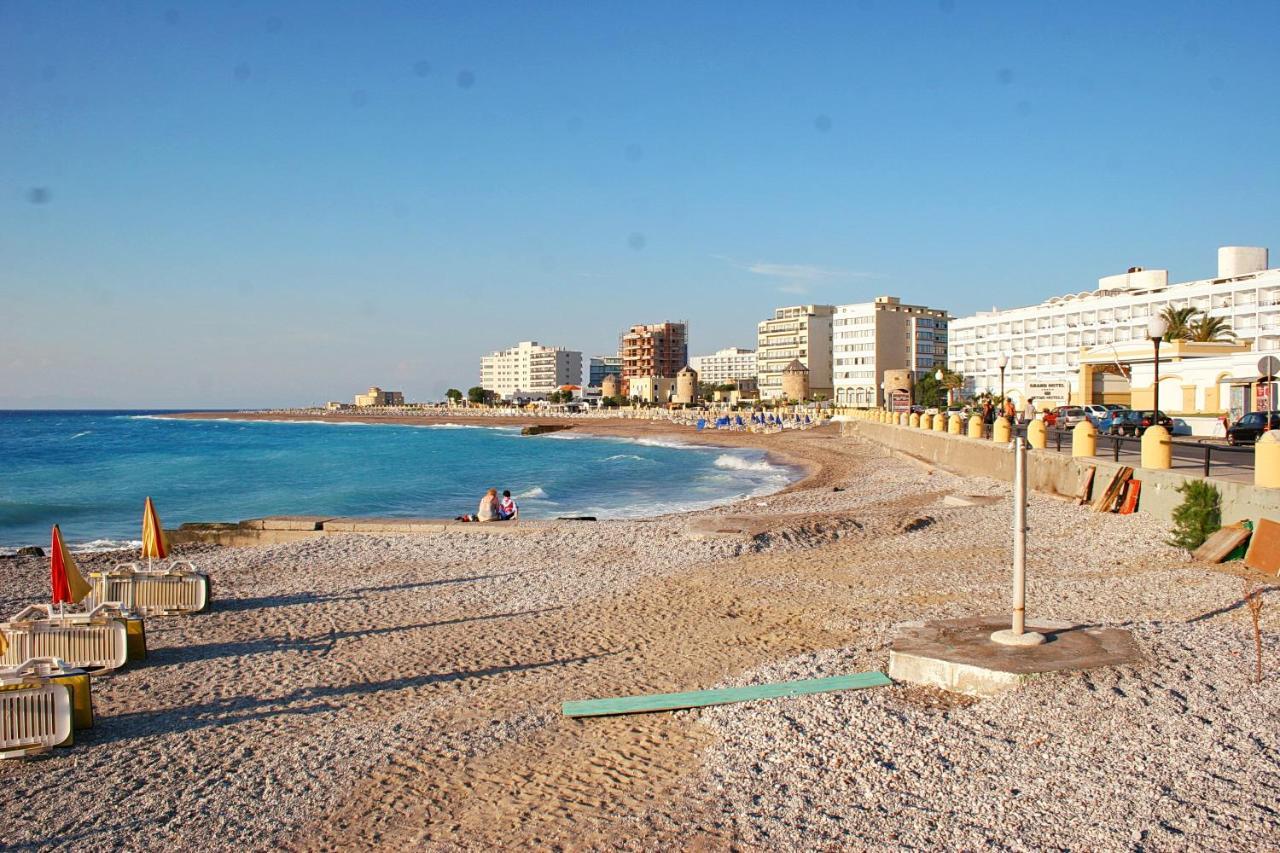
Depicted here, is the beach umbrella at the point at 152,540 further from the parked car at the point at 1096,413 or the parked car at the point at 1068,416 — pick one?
the parked car at the point at 1068,416

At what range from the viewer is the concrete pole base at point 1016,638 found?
6902 mm

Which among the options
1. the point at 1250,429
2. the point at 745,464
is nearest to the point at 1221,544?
the point at 1250,429

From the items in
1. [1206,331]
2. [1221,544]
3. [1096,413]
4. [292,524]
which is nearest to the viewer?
[1221,544]

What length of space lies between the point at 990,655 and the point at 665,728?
2527mm

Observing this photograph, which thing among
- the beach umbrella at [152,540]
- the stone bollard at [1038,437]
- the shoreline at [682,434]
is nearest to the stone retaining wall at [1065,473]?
the stone bollard at [1038,437]

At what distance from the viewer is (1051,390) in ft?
223

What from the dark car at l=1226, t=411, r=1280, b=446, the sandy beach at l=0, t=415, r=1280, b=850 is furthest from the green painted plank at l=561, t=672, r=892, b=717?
the dark car at l=1226, t=411, r=1280, b=446

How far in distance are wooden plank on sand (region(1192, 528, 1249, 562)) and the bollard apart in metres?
0.93

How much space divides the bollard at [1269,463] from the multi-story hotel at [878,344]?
103m

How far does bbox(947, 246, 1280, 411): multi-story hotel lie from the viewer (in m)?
50.8

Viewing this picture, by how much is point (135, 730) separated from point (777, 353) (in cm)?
13409

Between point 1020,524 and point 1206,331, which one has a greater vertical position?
point 1206,331

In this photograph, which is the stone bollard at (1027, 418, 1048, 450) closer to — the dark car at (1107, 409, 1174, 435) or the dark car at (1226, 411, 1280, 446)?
the dark car at (1226, 411, 1280, 446)

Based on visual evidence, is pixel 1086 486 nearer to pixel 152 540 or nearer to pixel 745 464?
pixel 152 540
